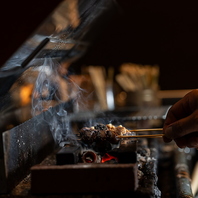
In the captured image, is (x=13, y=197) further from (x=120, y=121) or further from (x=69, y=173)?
(x=120, y=121)

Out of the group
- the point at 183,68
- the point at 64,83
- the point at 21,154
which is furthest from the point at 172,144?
the point at 183,68

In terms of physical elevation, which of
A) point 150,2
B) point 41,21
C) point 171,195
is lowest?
point 171,195

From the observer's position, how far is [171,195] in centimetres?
348

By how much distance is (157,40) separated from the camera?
9.28m

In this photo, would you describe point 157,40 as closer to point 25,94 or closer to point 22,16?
point 25,94

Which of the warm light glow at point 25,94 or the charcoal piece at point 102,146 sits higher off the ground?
the warm light glow at point 25,94

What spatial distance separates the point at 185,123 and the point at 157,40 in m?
7.20

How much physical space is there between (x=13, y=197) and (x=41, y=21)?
53.6 inches

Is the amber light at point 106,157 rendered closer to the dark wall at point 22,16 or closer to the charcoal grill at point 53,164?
the charcoal grill at point 53,164

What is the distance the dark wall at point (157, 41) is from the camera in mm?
8953

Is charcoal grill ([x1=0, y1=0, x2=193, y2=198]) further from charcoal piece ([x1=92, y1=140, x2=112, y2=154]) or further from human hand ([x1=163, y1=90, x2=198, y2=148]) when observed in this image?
human hand ([x1=163, y1=90, x2=198, y2=148])

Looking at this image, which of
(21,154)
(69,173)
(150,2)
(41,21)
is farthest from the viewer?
(150,2)

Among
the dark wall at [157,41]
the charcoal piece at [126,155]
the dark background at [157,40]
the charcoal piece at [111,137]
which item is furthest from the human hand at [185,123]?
the dark wall at [157,41]

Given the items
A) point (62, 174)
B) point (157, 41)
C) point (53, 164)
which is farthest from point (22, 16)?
point (157, 41)
